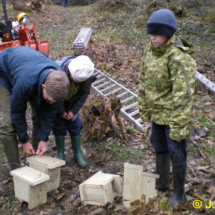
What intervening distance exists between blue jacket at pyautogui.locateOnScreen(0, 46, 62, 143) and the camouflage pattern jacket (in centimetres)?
105

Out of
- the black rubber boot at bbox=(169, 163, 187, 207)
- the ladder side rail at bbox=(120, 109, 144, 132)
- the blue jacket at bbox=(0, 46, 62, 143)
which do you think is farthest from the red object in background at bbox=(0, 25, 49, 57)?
the black rubber boot at bbox=(169, 163, 187, 207)

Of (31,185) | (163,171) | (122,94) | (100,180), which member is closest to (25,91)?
(31,185)

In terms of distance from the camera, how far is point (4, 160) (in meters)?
4.16

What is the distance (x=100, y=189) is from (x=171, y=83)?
4.50ft

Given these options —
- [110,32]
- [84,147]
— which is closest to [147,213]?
[84,147]

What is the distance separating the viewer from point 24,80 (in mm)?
2805

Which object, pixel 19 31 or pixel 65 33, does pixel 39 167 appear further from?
pixel 65 33

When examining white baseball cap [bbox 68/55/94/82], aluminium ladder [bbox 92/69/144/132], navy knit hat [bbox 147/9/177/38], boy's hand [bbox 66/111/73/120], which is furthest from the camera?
aluminium ladder [bbox 92/69/144/132]

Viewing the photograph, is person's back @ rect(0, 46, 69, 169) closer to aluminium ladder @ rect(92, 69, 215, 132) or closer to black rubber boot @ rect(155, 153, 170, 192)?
black rubber boot @ rect(155, 153, 170, 192)

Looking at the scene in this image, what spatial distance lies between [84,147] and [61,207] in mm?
1381

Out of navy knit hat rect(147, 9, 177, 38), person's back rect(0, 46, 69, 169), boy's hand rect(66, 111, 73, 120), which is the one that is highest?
navy knit hat rect(147, 9, 177, 38)

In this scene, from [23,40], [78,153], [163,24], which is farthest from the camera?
[23,40]

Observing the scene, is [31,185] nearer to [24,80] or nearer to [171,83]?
[24,80]

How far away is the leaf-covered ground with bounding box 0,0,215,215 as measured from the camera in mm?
3195
